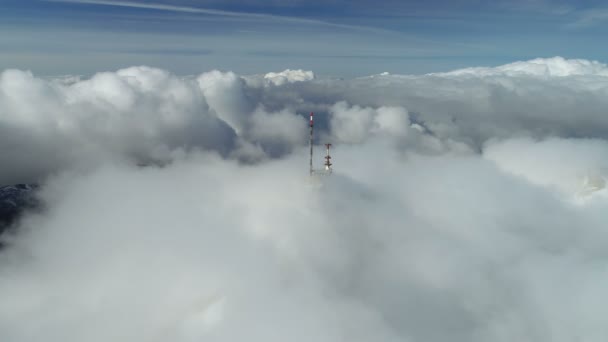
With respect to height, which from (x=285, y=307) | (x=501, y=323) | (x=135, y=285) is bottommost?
(x=501, y=323)

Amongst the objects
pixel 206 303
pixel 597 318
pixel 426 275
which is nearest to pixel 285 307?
pixel 206 303

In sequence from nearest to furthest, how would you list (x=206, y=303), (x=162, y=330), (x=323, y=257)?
1. (x=162, y=330)
2. (x=206, y=303)
3. (x=323, y=257)

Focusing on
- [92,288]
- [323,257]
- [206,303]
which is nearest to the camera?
[206,303]

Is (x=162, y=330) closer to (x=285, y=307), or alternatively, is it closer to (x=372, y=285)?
(x=285, y=307)

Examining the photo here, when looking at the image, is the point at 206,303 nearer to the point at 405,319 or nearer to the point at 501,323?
the point at 405,319

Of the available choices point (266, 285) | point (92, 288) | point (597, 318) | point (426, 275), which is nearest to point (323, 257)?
point (266, 285)

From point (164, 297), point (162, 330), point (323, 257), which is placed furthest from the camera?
point (323, 257)

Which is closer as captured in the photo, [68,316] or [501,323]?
[68,316]

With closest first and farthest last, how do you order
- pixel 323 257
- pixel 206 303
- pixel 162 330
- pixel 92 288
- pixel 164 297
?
pixel 162 330, pixel 206 303, pixel 164 297, pixel 92 288, pixel 323 257

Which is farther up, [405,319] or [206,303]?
[206,303]
